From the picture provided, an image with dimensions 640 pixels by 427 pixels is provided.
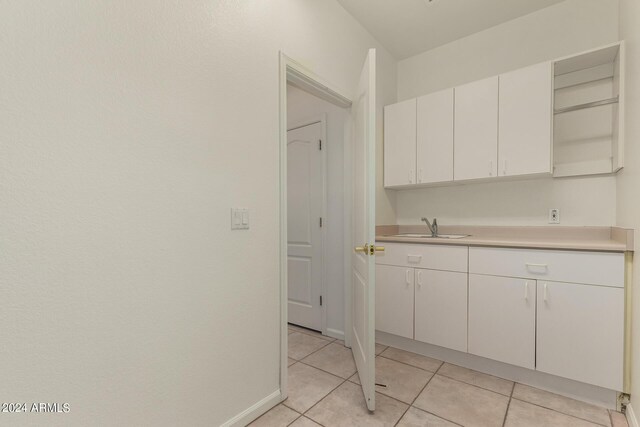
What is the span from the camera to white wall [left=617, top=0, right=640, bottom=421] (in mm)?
1416

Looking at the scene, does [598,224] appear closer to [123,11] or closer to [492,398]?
[492,398]

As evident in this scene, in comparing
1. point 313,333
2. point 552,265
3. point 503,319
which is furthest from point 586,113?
point 313,333

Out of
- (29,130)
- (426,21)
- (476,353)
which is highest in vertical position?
(426,21)

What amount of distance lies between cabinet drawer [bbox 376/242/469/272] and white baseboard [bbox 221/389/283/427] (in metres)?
1.09

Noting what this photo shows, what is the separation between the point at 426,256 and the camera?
86.5 inches

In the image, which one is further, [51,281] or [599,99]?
[599,99]

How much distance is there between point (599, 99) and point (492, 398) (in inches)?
85.3

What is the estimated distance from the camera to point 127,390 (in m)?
1.06

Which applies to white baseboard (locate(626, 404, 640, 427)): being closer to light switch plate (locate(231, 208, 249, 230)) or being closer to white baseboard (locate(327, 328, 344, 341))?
white baseboard (locate(327, 328, 344, 341))

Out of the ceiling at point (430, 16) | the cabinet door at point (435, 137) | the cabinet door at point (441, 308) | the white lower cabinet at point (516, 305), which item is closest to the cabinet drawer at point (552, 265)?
the white lower cabinet at point (516, 305)

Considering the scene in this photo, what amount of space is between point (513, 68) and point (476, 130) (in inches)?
26.8

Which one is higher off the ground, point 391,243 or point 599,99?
point 599,99

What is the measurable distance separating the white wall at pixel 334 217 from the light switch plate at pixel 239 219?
3.96ft

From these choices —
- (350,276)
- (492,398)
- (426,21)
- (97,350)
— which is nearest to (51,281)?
(97,350)
